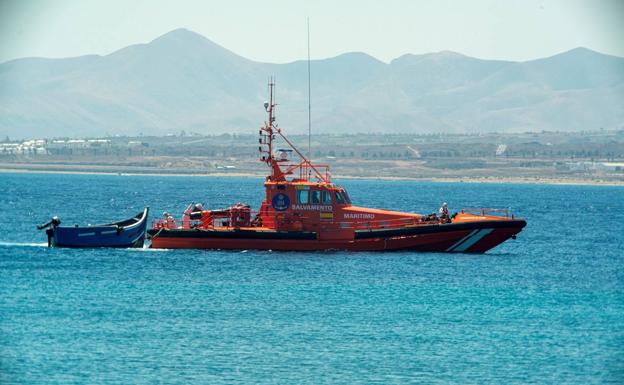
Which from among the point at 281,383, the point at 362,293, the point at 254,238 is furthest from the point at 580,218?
the point at 281,383

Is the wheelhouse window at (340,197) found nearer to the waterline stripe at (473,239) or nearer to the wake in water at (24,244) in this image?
the waterline stripe at (473,239)

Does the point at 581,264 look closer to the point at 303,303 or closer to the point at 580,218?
the point at 303,303

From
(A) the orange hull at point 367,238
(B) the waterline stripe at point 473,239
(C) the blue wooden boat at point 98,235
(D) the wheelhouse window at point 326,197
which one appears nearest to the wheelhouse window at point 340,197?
(D) the wheelhouse window at point 326,197

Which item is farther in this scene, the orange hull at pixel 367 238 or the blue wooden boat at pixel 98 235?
the blue wooden boat at pixel 98 235

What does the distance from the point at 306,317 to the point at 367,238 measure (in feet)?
47.5

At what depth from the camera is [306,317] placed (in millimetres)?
34562

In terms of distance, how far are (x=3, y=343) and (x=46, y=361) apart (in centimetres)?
240

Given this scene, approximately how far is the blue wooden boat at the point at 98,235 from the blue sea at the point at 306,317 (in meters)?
0.62

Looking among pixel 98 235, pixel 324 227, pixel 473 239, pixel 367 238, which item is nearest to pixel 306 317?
pixel 324 227

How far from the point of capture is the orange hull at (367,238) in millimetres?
48531

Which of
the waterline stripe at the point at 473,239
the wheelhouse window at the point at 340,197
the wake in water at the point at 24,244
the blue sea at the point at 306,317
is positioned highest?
the wheelhouse window at the point at 340,197

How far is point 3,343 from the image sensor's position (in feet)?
100

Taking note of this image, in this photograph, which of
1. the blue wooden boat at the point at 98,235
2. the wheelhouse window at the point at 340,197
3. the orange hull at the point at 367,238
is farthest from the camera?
the blue wooden boat at the point at 98,235

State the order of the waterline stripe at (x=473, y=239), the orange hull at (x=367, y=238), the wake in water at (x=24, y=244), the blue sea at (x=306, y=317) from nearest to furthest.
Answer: the blue sea at (x=306, y=317) → the orange hull at (x=367, y=238) → the waterline stripe at (x=473, y=239) → the wake in water at (x=24, y=244)
